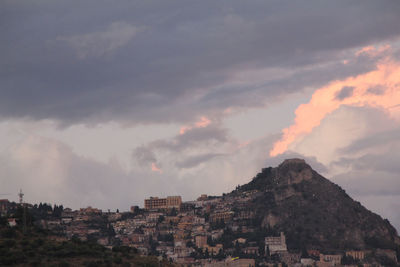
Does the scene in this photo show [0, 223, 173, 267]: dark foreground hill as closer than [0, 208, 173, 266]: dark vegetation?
Yes

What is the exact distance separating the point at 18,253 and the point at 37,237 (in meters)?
25.4

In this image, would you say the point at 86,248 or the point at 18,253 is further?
the point at 86,248

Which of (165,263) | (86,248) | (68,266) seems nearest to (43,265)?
(68,266)

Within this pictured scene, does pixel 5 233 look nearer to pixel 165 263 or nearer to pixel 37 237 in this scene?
pixel 37 237

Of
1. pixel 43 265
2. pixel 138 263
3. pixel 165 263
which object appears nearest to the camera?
pixel 43 265

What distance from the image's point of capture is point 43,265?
16638 centimetres

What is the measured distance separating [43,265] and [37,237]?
2876 centimetres

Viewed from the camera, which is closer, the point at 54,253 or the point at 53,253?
the point at 54,253

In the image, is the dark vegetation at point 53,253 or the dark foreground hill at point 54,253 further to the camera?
the dark vegetation at point 53,253

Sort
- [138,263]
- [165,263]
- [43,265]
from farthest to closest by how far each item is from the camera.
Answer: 1. [165,263]
2. [138,263]
3. [43,265]

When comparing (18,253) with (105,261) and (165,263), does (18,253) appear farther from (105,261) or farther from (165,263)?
(165,263)

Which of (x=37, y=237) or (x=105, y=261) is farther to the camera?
(x=37, y=237)

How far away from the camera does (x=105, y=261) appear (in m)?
174

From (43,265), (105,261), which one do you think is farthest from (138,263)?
(43,265)
